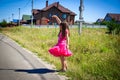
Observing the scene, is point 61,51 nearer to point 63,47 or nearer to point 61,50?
point 61,50

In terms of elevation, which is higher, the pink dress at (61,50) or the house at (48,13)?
the house at (48,13)

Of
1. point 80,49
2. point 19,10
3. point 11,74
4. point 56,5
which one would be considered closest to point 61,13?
point 56,5

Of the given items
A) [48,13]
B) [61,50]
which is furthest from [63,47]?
[48,13]

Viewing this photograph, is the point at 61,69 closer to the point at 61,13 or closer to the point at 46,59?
the point at 46,59

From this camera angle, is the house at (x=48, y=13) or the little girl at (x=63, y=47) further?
the house at (x=48, y=13)

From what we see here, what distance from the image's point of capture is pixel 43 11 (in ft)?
257

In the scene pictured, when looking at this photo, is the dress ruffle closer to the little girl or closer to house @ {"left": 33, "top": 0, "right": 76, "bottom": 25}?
the little girl

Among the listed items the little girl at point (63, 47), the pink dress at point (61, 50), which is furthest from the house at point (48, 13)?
the pink dress at point (61, 50)

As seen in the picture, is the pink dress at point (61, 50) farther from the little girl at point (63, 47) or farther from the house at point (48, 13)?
the house at point (48, 13)

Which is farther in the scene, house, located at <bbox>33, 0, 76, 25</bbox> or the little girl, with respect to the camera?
house, located at <bbox>33, 0, 76, 25</bbox>

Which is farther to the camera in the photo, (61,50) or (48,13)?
(48,13)

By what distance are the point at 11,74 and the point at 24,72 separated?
57 cm

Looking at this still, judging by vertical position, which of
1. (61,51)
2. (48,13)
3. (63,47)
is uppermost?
(48,13)

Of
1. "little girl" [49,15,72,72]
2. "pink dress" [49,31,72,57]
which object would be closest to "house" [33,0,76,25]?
"little girl" [49,15,72,72]
